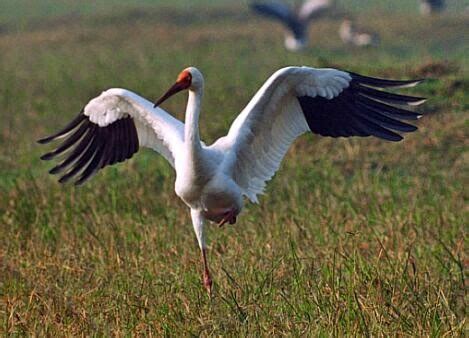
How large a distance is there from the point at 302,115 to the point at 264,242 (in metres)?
0.73

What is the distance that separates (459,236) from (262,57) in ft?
46.7

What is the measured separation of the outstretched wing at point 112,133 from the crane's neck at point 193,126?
1.18ft

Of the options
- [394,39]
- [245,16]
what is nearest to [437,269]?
[394,39]

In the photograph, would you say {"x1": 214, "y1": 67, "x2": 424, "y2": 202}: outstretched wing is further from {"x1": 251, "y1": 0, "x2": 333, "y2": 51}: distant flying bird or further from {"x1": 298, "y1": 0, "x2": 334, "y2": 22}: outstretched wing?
{"x1": 298, "y1": 0, "x2": 334, "y2": 22}: outstretched wing

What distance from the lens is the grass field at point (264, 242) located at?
498 cm

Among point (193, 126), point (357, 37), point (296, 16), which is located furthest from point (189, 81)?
point (296, 16)

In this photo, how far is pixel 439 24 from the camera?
2417 cm

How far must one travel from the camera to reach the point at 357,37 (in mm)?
22141

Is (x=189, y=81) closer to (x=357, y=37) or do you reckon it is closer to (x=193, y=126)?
(x=193, y=126)

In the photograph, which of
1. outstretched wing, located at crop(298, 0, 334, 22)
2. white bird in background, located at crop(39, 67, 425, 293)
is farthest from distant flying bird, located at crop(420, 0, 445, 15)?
white bird in background, located at crop(39, 67, 425, 293)

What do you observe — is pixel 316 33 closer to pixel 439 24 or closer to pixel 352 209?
pixel 439 24

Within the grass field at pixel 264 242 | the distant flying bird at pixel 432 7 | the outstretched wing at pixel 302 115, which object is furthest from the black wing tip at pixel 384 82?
the distant flying bird at pixel 432 7

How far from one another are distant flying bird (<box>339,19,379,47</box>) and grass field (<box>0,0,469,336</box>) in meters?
8.25

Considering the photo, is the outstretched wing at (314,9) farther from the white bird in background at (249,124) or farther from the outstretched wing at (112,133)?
the white bird in background at (249,124)
